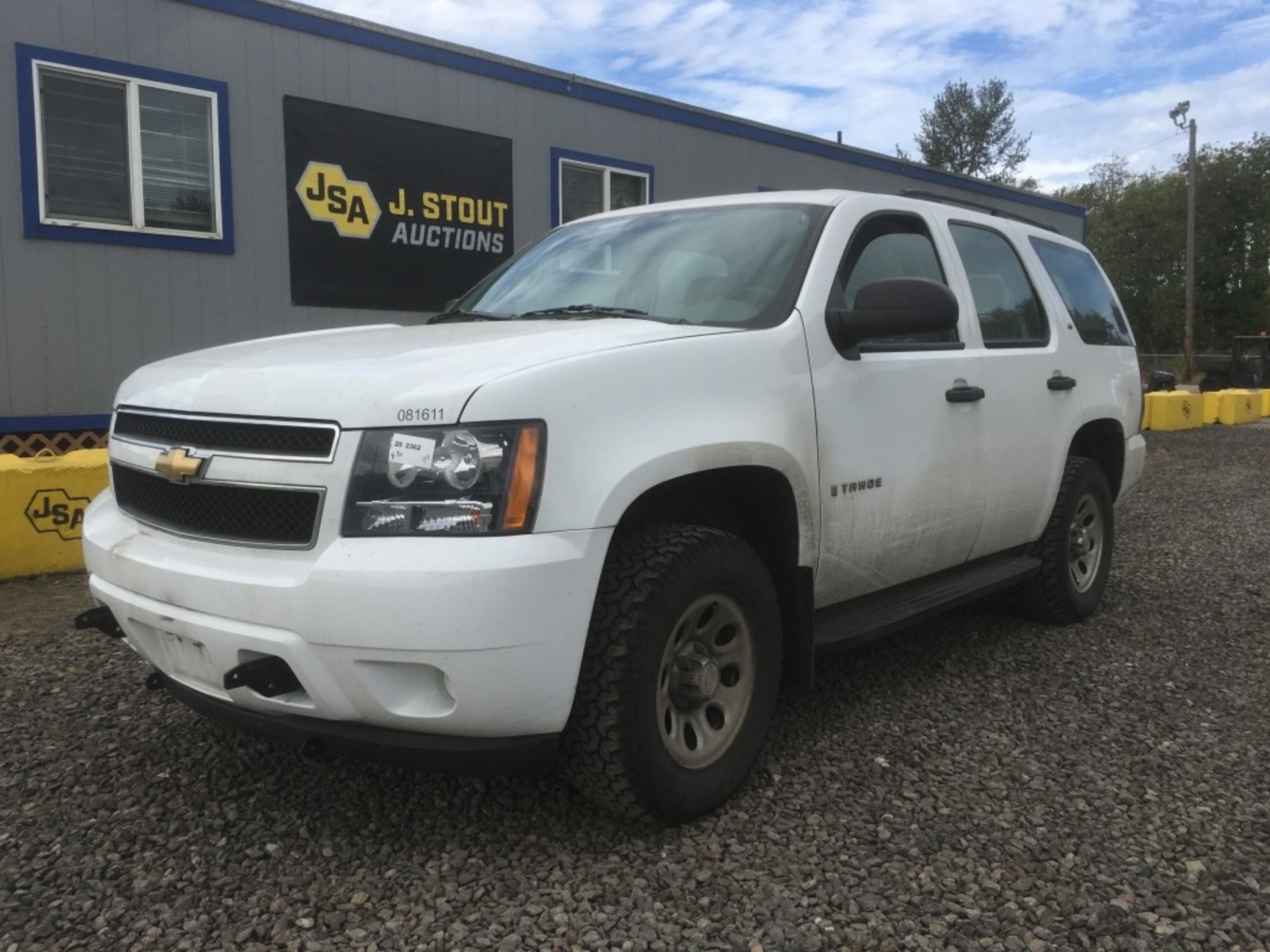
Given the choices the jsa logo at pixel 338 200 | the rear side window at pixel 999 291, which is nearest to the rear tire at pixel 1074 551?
the rear side window at pixel 999 291

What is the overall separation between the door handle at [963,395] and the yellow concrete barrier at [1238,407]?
55.1 feet

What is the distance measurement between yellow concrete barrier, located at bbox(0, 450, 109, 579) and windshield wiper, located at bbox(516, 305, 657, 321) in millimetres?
3347

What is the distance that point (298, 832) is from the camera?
274 centimetres

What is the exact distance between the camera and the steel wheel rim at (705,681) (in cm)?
271

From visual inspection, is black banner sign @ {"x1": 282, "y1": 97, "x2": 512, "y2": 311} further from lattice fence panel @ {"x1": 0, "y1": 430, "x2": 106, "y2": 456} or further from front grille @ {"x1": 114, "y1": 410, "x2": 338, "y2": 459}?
front grille @ {"x1": 114, "y1": 410, "x2": 338, "y2": 459}

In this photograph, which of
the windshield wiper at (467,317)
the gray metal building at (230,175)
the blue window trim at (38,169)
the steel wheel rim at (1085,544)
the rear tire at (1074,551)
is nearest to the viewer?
the windshield wiper at (467,317)

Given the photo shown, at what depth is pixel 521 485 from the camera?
2295 mm

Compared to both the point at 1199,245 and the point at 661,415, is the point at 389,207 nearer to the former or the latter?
the point at 661,415

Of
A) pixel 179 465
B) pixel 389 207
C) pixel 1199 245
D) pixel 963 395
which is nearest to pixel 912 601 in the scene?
pixel 963 395

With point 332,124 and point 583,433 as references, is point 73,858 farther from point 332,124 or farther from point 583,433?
point 332,124

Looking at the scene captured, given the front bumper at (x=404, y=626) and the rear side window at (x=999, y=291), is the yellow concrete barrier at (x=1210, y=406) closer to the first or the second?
the rear side window at (x=999, y=291)

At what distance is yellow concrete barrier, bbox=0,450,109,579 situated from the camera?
5.42 m

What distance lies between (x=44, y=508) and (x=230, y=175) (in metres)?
2.95

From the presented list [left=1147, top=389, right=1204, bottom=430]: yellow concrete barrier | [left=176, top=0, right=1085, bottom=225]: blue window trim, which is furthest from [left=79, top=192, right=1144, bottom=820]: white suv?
[left=1147, top=389, right=1204, bottom=430]: yellow concrete barrier
